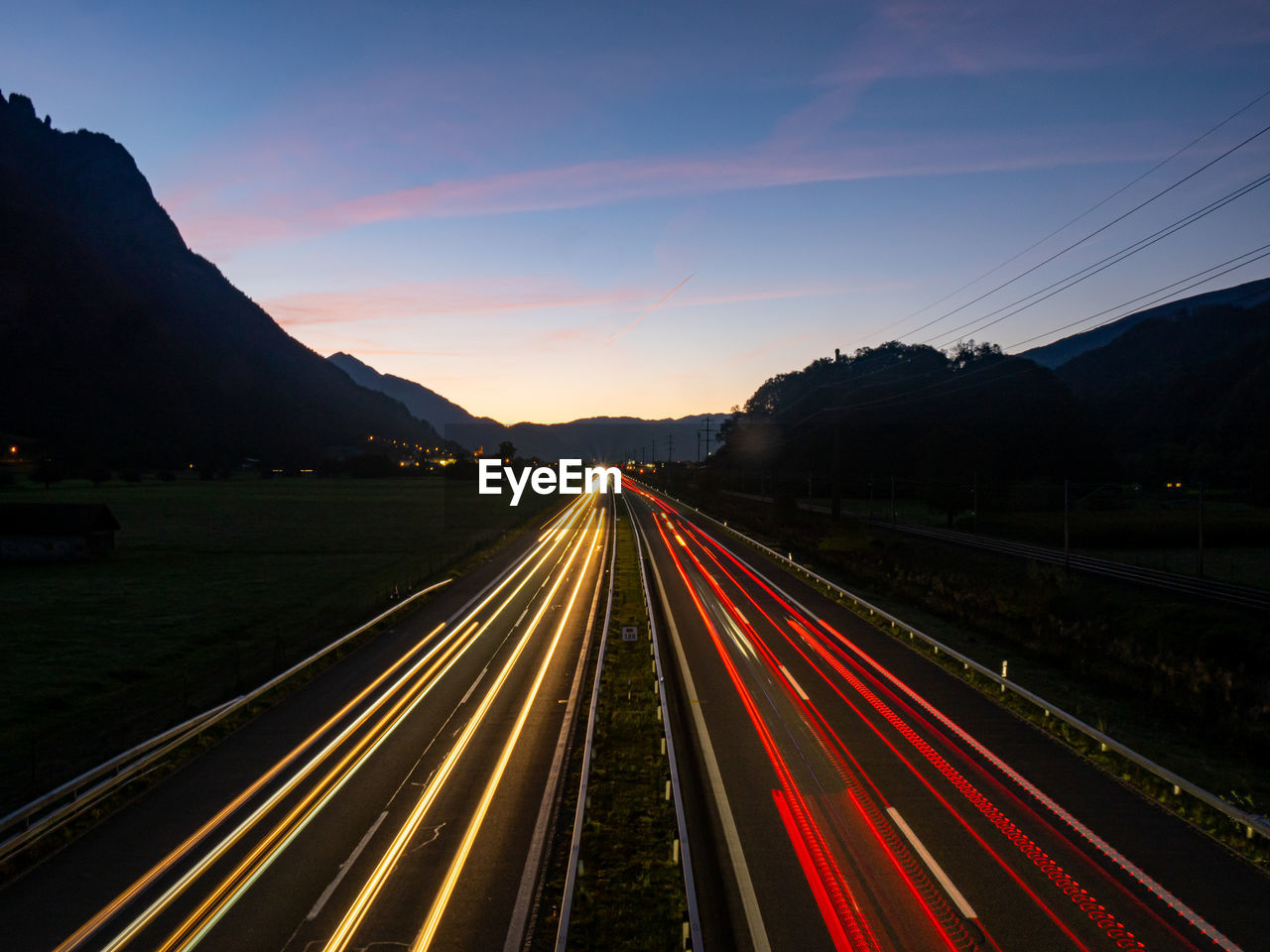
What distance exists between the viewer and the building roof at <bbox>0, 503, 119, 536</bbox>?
50.4 m

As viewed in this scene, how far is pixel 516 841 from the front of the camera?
12.4 m

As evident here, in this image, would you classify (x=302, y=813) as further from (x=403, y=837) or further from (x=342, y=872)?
(x=342, y=872)

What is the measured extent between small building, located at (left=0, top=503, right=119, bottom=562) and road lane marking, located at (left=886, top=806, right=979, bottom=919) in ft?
189

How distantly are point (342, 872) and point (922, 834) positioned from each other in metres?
9.70

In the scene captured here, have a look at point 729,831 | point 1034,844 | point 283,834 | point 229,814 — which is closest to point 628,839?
point 729,831

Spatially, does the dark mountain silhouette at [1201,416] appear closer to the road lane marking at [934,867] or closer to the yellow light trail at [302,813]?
the road lane marking at [934,867]

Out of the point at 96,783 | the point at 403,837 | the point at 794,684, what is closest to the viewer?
Answer: the point at 403,837

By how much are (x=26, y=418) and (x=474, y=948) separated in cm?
23269

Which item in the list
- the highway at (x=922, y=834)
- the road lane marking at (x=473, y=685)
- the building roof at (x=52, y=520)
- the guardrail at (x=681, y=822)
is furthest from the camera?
the building roof at (x=52, y=520)

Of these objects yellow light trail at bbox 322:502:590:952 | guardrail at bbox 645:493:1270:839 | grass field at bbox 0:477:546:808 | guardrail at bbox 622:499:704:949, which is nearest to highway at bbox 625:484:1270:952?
guardrail at bbox 622:499:704:949

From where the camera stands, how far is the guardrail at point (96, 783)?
472 inches

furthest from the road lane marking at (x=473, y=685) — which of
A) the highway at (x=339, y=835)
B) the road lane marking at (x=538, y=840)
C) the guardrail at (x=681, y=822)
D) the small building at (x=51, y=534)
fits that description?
the small building at (x=51, y=534)

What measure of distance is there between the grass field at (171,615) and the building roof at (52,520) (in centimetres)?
246

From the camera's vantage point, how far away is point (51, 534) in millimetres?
50312
